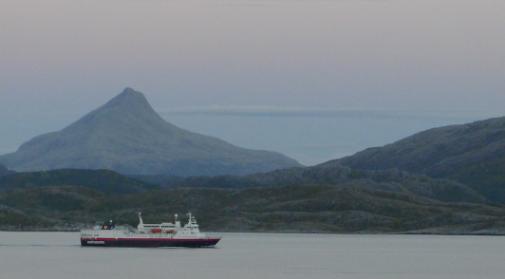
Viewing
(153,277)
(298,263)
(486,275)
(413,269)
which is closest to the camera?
(153,277)

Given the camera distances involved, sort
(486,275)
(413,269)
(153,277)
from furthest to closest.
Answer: (413,269)
(486,275)
(153,277)

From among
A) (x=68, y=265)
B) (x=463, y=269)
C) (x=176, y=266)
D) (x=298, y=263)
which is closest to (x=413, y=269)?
(x=463, y=269)

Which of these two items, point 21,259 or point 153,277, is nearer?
point 153,277

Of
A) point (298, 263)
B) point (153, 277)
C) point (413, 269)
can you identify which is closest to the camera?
point (153, 277)

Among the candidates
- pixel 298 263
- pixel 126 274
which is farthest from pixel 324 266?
pixel 126 274

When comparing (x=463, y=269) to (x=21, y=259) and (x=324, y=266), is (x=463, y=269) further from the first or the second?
(x=21, y=259)

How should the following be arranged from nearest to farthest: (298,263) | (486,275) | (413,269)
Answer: (486,275) → (413,269) → (298,263)

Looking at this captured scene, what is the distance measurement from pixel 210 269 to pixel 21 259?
39426 mm

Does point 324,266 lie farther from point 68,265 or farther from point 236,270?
point 68,265

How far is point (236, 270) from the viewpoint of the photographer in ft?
550

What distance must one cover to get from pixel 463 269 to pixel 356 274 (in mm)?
21377

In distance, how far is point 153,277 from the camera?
151875 millimetres

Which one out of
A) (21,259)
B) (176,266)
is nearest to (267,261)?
(176,266)

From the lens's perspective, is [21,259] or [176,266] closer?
[176,266]
